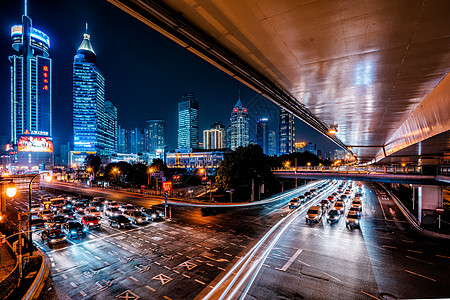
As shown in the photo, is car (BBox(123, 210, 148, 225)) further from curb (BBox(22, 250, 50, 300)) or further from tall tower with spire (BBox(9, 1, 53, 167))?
tall tower with spire (BBox(9, 1, 53, 167))

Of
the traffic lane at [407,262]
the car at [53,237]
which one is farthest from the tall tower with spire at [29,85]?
the traffic lane at [407,262]

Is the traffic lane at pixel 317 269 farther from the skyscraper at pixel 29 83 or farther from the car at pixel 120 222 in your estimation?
the skyscraper at pixel 29 83

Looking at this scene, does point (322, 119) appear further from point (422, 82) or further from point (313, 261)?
point (313, 261)

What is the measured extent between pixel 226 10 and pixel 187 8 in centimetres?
94

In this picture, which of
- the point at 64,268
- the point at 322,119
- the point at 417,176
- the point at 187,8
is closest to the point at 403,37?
the point at 187,8

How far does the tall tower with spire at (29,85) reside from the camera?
149000 millimetres

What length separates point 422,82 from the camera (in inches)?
353

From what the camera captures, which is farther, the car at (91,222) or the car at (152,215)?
the car at (152,215)

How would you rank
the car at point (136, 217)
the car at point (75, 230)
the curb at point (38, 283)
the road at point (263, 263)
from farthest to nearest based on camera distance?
the car at point (136, 217) → the car at point (75, 230) → the road at point (263, 263) → the curb at point (38, 283)

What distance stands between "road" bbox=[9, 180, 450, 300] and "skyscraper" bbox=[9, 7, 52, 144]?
177m

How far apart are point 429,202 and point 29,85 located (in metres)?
219

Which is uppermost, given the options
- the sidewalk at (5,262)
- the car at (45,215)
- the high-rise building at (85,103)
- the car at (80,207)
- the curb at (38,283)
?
the high-rise building at (85,103)

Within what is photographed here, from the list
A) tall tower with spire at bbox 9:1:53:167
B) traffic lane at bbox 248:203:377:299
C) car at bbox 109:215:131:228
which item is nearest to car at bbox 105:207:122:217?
car at bbox 109:215:131:228

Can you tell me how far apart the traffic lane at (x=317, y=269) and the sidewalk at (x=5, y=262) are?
674 inches
